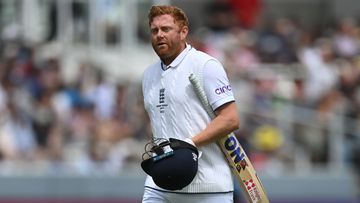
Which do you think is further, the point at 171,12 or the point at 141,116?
the point at 141,116

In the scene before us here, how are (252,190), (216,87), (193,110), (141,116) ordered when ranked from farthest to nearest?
(141,116), (252,190), (193,110), (216,87)

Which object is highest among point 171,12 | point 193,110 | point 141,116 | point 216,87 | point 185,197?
point 141,116

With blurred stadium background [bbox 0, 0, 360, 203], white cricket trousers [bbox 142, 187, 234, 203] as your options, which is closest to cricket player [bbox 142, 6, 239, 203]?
white cricket trousers [bbox 142, 187, 234, 203]

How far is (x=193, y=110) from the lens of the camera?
8180 mm

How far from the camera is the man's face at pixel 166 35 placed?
8.09m

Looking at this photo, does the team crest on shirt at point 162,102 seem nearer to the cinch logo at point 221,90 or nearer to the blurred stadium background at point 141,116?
the cinch logo at point 221,90

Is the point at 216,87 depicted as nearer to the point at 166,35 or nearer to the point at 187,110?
the point at 187,110

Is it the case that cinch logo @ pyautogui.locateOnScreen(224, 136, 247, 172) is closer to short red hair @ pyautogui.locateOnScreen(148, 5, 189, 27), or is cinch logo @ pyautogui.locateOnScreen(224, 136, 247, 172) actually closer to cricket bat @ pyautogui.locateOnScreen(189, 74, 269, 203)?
cricket bat @ pyautogui.locateOnScreen(189, 74, 269, 203)

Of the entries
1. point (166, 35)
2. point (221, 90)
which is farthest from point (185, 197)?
point (166, 35)

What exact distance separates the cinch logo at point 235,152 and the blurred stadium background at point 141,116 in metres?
6.56

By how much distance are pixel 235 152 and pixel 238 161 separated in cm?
7

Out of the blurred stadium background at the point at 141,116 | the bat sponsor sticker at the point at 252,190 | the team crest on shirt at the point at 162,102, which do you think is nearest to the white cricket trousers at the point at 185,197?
the bat sponsor sticker at the point at 252,190

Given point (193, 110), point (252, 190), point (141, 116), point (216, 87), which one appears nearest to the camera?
point (216, 87)

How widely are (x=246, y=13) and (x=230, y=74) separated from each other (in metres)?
4.62
